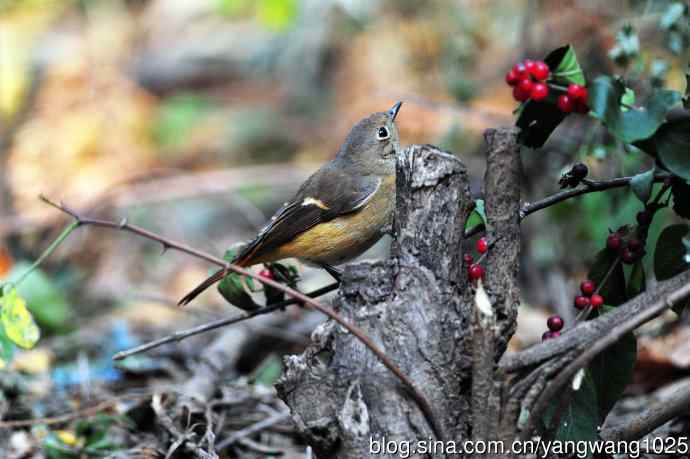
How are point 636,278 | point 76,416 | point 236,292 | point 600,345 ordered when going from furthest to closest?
point 76,416 → point 236,292 → point 636,278 → point 600,345

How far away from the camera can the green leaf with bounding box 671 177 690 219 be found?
7.66 feet

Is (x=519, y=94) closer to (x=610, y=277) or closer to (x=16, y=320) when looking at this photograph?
(x=610, y=277)

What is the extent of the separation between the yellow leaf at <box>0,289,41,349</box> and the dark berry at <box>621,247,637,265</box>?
1809 mm

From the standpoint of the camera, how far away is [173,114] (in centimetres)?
1007

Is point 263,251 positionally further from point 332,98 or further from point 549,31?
point 332,98

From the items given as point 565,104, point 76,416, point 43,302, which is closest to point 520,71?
point 565,104

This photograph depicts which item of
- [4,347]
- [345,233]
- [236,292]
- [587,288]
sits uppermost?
[345,233]

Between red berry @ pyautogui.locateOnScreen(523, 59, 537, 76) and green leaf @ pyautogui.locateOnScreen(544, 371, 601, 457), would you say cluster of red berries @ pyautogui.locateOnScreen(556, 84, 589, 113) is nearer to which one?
red berry @ pyautogui.locateOnScreen(523, 59, 537, 76)

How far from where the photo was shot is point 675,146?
2.15 metres

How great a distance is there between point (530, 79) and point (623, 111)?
0.25 m

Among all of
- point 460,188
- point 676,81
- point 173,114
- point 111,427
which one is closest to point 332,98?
point 173,114

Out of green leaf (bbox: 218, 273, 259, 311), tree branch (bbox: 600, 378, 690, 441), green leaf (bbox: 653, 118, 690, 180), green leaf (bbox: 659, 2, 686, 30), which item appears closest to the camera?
green leaf (bbox: 653, 118, 690, 180)

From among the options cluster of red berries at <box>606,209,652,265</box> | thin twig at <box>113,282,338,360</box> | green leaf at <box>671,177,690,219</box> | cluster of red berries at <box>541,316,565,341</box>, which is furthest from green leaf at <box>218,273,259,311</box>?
green leaf at <box>671,177,690,219</box>

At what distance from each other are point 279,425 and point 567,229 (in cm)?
271
